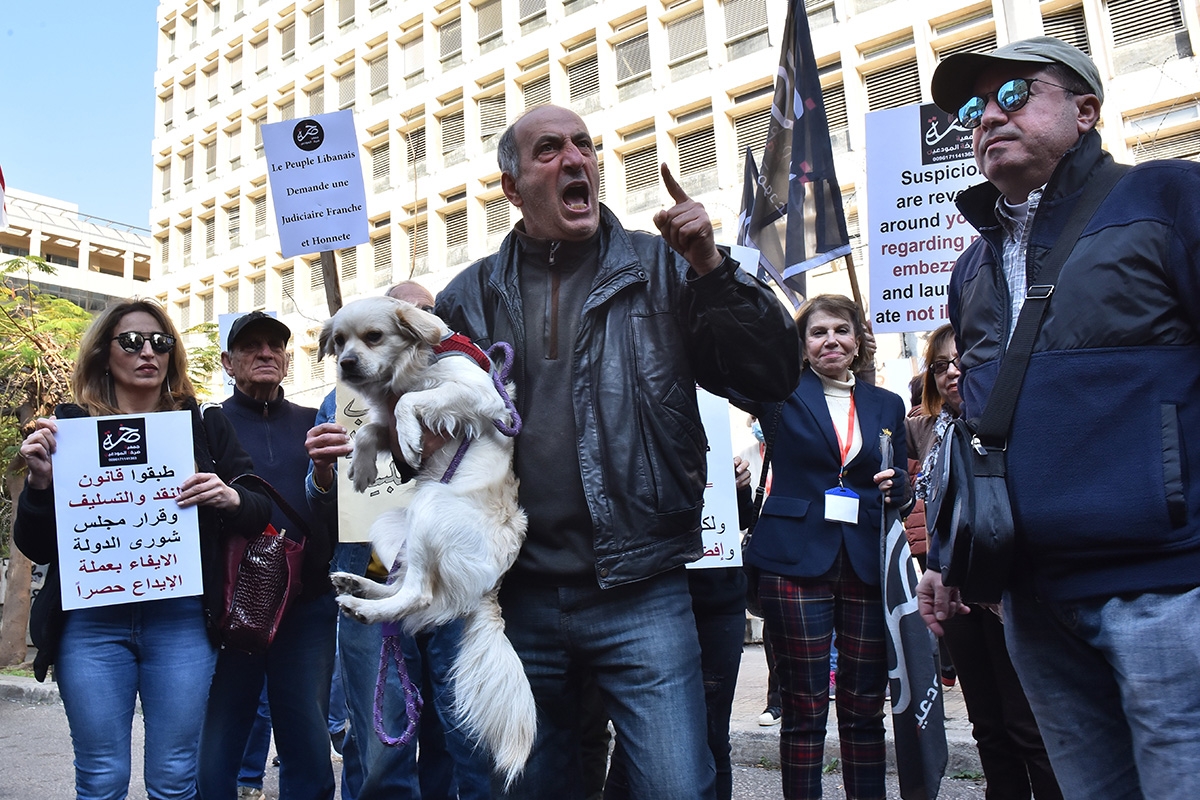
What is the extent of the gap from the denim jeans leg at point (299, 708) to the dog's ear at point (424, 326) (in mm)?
1864

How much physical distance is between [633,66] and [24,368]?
17.2 meters

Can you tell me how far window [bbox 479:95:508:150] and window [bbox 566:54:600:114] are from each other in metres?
2.26

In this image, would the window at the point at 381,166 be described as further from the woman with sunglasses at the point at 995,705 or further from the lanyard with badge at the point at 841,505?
the woman with sunglasses at the point at 995,705

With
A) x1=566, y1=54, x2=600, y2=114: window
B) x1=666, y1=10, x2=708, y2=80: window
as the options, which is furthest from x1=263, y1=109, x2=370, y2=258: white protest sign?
x1=566, y1=54, x2=600, y2=114: window

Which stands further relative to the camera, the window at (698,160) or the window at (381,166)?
the window at (381,166)

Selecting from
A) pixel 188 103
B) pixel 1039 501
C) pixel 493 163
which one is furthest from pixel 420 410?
pixel 188 103

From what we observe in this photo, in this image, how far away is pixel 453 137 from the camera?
27.7m

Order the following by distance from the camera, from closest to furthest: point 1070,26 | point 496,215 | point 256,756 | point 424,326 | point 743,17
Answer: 1. point 424,326
2. point 256,756
3. point 1070,26
4. point 743,17
5. point 496,215

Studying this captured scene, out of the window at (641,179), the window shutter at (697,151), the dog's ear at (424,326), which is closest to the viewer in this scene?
the dog's ear at (424,326)

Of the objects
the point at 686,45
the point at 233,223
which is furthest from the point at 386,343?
the point at 233,223

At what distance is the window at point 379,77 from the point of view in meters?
29.7

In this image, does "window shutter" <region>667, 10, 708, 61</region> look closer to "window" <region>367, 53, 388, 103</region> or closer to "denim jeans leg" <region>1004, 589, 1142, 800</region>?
"window" <region>367, 53, 388, 103</region>

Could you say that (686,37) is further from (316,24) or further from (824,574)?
(824,574)

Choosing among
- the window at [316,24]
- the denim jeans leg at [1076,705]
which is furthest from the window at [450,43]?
the denim jeans leg at [1076,705]
